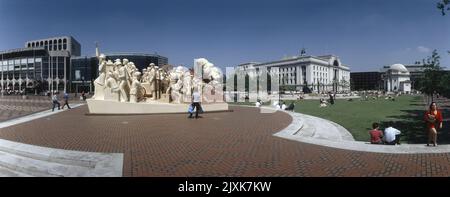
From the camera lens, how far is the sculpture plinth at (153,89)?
66.7ft

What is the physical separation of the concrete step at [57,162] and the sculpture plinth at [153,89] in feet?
38.4

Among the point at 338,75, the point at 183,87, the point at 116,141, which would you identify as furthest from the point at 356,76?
the point at 116,141

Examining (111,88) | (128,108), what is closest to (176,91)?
(128,108)

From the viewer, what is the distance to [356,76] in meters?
184

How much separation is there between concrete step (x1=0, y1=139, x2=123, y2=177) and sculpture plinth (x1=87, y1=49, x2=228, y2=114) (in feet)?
38.4

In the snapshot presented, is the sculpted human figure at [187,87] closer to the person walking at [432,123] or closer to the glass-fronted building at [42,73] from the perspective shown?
the person walking at [432,123]

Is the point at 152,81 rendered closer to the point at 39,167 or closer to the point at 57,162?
the point at 57,162

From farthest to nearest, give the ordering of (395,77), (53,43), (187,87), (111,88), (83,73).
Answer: (395,77) → (83,73) → (53,43) → (187,87) → (111,88)

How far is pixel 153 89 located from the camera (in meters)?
25.4

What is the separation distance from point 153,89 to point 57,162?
59.0 feet
